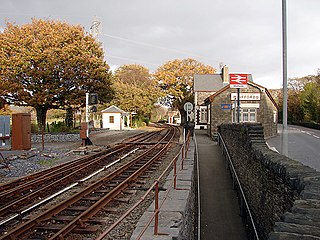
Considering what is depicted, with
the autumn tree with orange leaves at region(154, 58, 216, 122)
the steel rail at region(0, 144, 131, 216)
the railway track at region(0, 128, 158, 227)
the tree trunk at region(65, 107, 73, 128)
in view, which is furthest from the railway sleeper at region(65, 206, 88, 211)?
the autumn tree with orange leaves at region(154, 58, 216, 122)

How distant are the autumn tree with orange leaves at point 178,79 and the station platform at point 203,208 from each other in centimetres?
3670

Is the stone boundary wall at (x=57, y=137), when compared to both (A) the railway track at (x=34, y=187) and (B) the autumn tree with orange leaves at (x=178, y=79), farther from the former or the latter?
(B) the autumn tree with orange leaves at (x=178, y=79)

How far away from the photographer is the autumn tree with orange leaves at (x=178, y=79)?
5294 cm

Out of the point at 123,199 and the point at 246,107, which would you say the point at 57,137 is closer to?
the point at 246,107

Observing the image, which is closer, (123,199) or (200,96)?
(123,199)

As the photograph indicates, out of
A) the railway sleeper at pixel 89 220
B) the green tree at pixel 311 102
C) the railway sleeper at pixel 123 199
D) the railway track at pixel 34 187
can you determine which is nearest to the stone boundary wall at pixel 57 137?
the railway track at pixel 34 187

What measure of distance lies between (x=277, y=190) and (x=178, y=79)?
48856 mm

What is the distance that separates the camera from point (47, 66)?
2556 centimetres

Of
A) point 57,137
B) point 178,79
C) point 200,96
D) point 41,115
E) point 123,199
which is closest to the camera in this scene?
point 123,199

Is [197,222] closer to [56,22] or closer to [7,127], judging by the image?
[7,127]

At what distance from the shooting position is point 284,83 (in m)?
9.05

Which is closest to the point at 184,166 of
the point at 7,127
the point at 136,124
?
the point at 7,127

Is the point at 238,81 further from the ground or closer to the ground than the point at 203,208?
further from the ground

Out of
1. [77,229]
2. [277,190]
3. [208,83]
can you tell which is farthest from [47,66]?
[208,83]
